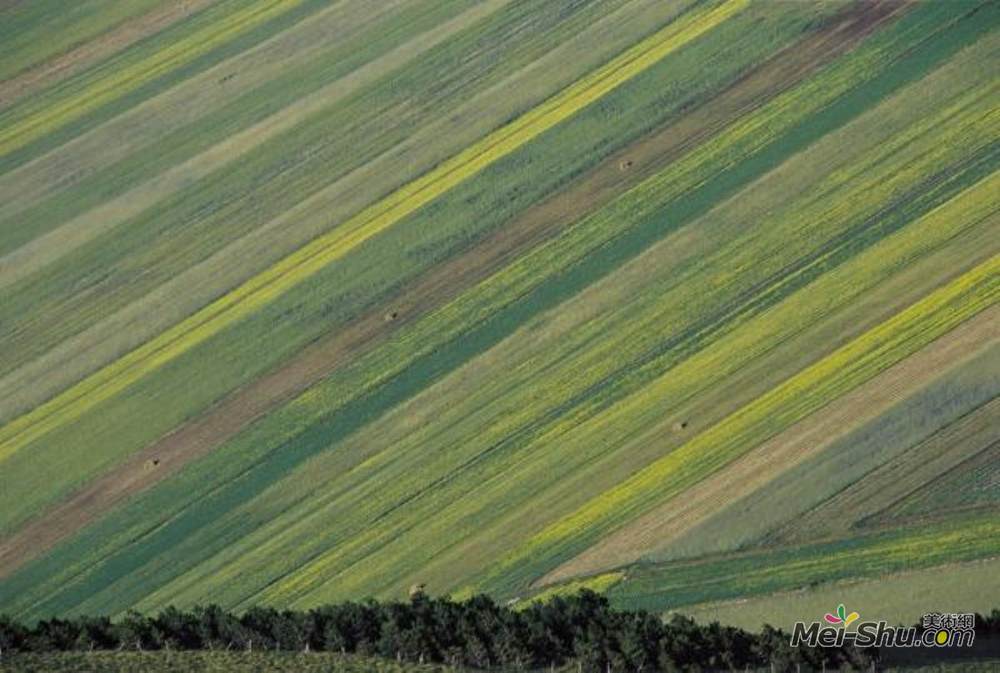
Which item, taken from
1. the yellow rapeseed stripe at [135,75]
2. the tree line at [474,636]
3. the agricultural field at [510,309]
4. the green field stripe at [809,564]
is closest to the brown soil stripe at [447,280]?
the agricultural field at [510,309]

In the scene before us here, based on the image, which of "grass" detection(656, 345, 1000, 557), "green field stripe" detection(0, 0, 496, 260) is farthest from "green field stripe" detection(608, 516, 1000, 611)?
"green field stripe" detection(0, 0, 496, 260)

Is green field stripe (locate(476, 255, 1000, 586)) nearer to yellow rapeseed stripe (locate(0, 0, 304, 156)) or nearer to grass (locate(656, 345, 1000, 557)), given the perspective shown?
grass (locate(656, 345, 1000, 557))

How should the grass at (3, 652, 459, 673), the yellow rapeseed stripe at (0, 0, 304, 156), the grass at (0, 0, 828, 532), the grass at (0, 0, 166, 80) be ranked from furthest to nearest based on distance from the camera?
the grass at (0, 0, 166, 80), the yellow rapeseed stripe at (0, 0, 304, 156), the grass at (0, 0, 828, 532), the grass at (3, 652, 459, 673)

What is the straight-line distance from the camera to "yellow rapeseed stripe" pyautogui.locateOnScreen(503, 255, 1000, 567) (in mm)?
92938

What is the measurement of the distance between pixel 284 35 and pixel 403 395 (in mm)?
24376

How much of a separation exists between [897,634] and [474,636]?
13583mm

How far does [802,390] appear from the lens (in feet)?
311

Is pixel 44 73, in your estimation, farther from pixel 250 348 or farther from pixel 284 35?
pixel 250 348

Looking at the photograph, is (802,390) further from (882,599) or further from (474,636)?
(474,636)

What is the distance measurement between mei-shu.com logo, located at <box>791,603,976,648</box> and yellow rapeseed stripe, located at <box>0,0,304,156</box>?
153 ft

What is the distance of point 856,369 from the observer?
311 ft

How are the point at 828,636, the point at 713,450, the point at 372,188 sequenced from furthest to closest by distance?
the point at 372,188, the point at 713,450, the point at 828,636

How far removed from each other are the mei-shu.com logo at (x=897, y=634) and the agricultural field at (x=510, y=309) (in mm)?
1938

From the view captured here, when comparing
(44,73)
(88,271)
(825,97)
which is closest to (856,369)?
A: (825,97)
